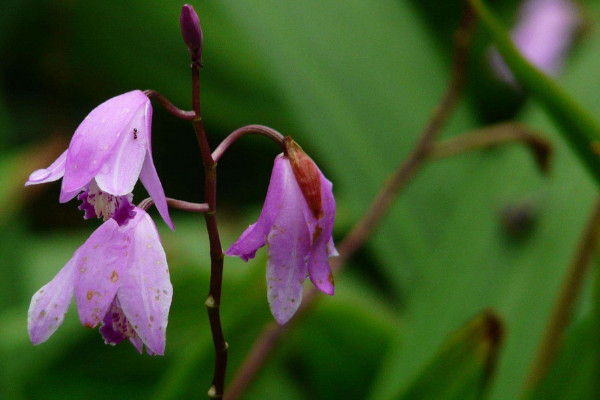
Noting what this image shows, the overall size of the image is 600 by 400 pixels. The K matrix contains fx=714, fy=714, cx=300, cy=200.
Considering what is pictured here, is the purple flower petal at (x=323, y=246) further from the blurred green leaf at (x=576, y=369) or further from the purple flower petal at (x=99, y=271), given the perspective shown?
the blurred green leaf at (x=576, y=369)

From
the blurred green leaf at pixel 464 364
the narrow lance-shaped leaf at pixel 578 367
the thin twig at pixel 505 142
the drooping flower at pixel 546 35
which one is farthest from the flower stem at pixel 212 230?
the drooping flower at pixel 546 35

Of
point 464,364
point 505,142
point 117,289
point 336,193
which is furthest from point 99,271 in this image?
point 336,193

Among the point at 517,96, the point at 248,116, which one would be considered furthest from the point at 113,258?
the point at 517,96

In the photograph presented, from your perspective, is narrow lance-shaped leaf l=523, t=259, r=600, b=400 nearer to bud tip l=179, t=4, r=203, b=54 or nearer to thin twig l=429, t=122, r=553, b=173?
thin twig l=429, t=122, r=553, b=173

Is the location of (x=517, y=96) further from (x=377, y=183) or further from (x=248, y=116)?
(x=248, y=116)

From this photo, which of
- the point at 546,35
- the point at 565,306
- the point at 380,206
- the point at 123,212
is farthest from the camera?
the point at 546,35

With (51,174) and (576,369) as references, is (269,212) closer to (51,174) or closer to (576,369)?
(51,174)
